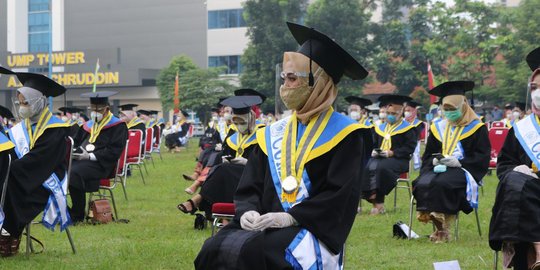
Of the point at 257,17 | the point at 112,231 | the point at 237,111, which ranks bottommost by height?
the point at 112,231

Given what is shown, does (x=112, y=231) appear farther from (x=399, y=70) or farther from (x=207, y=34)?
(x=207, y=34)

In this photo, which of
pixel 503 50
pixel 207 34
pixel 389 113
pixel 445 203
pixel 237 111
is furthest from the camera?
pixel 207 34

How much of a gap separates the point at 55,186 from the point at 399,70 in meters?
41.4

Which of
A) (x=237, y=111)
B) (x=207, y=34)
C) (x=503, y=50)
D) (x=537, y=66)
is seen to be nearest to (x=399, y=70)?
(x=503, y=50)

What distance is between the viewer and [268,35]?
161 feet

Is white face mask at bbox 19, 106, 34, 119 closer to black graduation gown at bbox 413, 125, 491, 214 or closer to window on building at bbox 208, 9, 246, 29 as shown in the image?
black graduation gown at bbox 413, 125, 491, 214

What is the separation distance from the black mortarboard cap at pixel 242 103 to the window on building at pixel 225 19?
5686cm

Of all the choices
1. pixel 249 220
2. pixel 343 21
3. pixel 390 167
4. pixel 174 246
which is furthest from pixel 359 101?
Result: pixel 343 21

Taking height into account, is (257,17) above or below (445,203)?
above

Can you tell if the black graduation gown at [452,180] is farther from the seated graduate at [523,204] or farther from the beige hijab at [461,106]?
the seated graduate at [523,204]

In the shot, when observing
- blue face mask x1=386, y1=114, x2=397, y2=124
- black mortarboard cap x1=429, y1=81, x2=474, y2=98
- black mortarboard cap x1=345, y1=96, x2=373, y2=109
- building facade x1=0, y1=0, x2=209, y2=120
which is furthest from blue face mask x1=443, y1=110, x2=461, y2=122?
building facade x1=0, y1=0, x2=209, y2=120

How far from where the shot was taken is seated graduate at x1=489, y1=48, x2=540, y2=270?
243 inches

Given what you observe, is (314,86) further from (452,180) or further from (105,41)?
(105,41)

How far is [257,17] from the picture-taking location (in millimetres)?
50281
